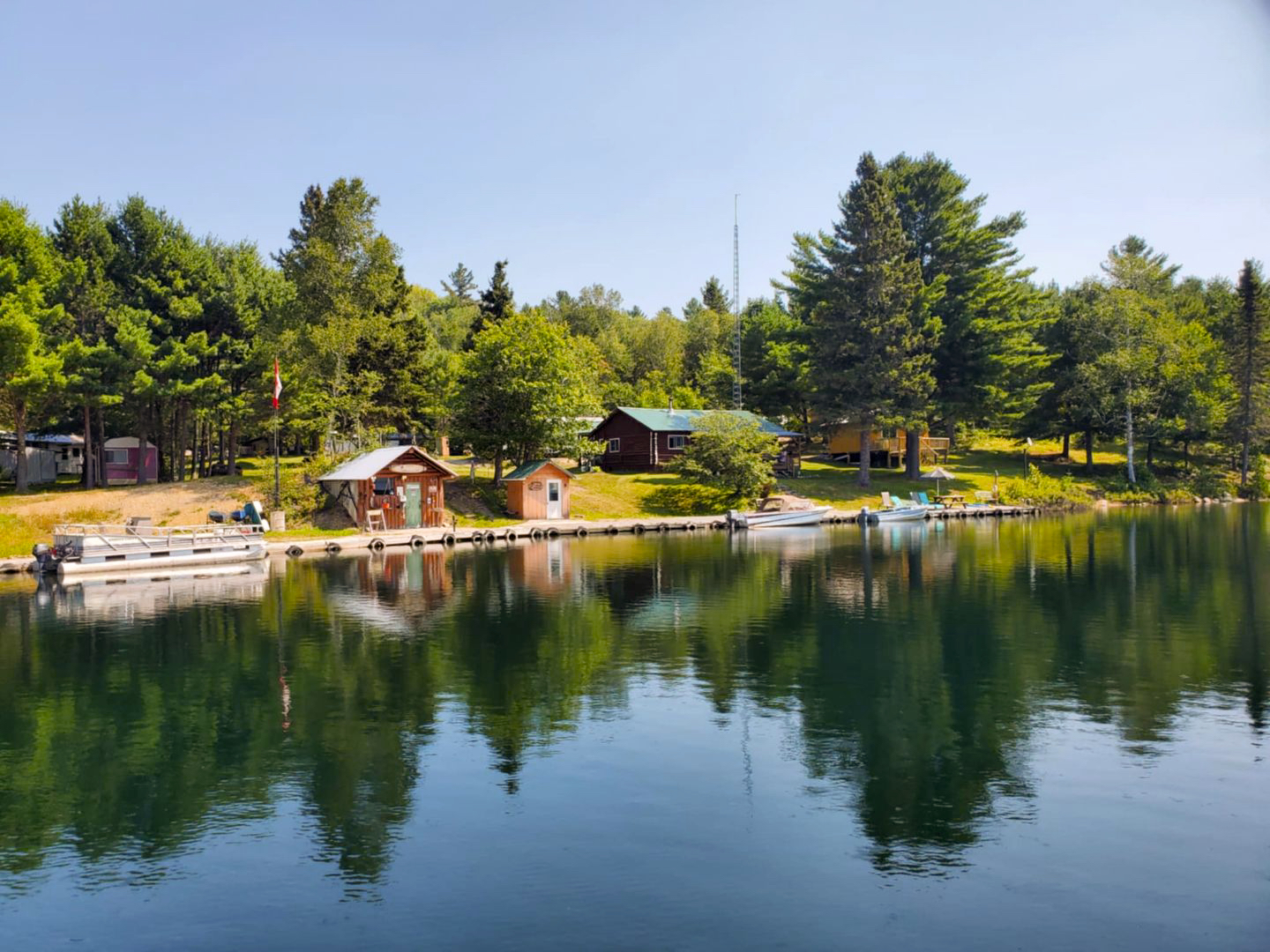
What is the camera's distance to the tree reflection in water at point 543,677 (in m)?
13.4

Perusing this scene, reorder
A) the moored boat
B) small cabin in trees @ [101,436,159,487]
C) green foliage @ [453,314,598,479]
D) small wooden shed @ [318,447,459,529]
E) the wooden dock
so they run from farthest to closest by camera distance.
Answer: small cabin in trees @ [101,436,159,487]
green foliage @ [453,314,598,479]
small wooden shed @ [318,447,459,529]
the wooden dock
the moored boat

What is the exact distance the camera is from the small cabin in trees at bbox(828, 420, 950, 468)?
271 ft

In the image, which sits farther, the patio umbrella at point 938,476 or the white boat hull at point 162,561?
the patio umbrella at point 938,476

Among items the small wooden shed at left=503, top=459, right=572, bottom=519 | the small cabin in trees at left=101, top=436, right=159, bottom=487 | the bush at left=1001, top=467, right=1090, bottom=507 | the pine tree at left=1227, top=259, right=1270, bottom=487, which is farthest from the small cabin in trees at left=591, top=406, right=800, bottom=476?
the pine tree at left=1227, top=259, right=1270, bottom=487

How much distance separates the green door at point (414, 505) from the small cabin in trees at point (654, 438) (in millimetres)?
20710

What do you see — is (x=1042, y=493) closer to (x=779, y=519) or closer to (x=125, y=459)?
(x=779, y=519)

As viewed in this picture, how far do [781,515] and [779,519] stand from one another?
0.29 meters

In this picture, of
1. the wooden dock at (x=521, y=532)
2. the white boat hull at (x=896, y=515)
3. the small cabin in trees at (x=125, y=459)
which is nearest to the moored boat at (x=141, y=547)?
the wooden dock at (x=521, y=532)

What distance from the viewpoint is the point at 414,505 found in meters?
54.7

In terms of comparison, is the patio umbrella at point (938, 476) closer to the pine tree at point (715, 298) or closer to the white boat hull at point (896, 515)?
the white boat hull at point (896, 515)

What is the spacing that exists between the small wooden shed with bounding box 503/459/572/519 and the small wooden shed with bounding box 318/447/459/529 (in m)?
5.25

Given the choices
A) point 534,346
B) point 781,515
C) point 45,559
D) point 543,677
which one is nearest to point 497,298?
point 534,346

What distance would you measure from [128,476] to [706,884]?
215 ft

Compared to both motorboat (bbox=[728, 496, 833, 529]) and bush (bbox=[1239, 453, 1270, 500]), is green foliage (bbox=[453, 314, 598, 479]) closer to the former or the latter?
motorboat (bbox=[728, 496, 833, 529])
